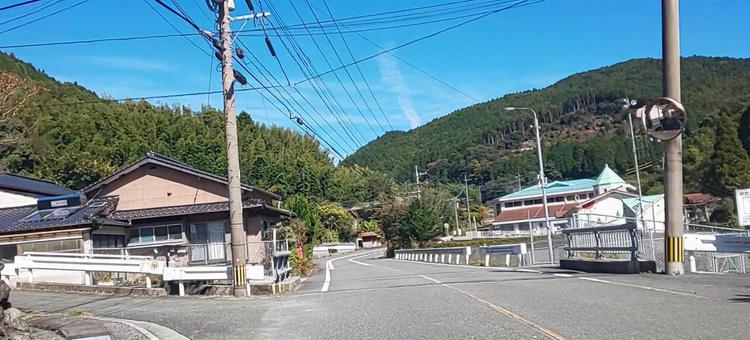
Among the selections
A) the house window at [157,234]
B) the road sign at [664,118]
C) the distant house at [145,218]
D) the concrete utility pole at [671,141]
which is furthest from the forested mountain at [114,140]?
the concrete utility pole at [671,141]

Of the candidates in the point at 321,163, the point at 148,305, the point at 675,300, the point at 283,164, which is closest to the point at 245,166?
the point at 283,164

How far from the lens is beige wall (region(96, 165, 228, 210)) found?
33125 mm

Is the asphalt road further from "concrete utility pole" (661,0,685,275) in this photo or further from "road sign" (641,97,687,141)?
"road sign" (641,97,687,141)

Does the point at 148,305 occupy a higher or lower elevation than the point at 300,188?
lower

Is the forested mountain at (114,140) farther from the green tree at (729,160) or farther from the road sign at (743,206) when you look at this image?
the green tree at (729,160)

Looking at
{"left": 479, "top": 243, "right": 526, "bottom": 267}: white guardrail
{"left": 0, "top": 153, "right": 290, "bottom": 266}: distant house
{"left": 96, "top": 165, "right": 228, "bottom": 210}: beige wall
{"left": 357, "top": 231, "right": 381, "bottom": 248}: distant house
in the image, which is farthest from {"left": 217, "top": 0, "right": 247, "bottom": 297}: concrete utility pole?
{"left": 357, "top": 231, "right": 381, "bottom": 248}: distant house

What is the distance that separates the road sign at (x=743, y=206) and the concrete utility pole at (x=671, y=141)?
150 cm

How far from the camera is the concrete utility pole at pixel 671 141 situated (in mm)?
18438

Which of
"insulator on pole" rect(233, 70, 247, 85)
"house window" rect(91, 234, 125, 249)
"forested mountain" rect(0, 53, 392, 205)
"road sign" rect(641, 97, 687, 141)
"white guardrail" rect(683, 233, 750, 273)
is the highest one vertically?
"forested mountain" rect(0, 53, 392, 205)

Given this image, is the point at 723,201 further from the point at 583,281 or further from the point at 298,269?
the point at 583,281

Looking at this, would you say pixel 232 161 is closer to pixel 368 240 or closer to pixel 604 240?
pixel 604 240

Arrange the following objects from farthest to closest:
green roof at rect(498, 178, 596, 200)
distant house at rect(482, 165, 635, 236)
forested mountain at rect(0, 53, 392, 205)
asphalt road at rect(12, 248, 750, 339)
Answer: green roof at rect(498, 178, 596, 200) < distant house at rect(482, 165, 635, 236) < forested mountain at rect(0, 53, 392, 205) < asphalt road at rect(12, 248, 750, 339)

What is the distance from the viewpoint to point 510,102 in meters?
126

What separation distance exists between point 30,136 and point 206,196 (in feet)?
139
